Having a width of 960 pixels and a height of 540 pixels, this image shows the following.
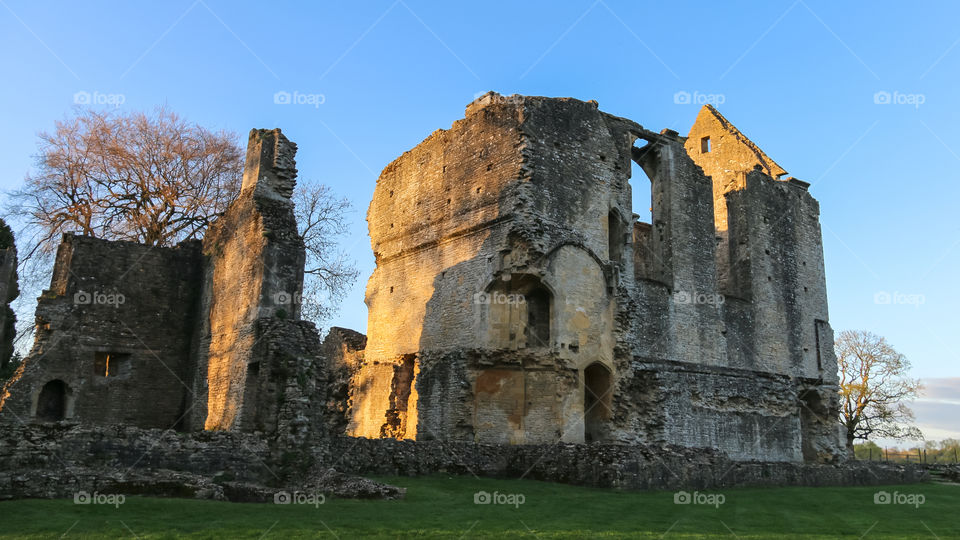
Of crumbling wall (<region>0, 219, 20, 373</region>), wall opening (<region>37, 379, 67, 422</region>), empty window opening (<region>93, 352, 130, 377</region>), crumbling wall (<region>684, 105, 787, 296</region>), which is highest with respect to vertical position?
crumbling wall (<region>684, 105, 787, 296</region>)

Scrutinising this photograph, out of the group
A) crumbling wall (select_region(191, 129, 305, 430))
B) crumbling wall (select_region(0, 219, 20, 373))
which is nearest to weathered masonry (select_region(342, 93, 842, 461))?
crumbling wall (select_region(191, 129, 305, 430))

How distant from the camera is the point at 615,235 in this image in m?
22.7

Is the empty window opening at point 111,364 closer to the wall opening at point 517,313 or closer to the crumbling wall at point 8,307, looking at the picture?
the crumbling wall at point 8,307

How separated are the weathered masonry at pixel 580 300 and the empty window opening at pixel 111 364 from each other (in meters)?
6.87

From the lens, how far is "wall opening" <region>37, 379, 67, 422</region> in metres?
17.3

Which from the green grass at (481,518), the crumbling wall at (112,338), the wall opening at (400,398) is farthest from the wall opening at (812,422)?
the crumbling wall at (112,338)

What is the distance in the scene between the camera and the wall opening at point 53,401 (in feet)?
56.6

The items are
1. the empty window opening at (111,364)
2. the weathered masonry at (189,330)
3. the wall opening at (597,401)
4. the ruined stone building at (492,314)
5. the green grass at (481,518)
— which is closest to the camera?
the green grass at (481,518)

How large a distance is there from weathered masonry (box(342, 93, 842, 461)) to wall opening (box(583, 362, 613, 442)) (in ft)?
0.18

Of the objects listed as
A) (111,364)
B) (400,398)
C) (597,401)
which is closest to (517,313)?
(597,401)

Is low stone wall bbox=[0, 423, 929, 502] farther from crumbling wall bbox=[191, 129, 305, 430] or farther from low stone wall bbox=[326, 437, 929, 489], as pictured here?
crumbling wall bbox=[191, 129, 305, 430]

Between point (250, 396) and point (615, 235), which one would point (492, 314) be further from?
point (250, 396)

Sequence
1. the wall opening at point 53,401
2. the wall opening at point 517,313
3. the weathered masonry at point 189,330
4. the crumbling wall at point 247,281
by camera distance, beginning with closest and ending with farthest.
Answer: the weathered masonry at point 189,330, the crumbling wall at point 247,281, the wall opening at point 53,401, the wall opening at point 517,313

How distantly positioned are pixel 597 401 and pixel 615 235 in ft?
15.9
